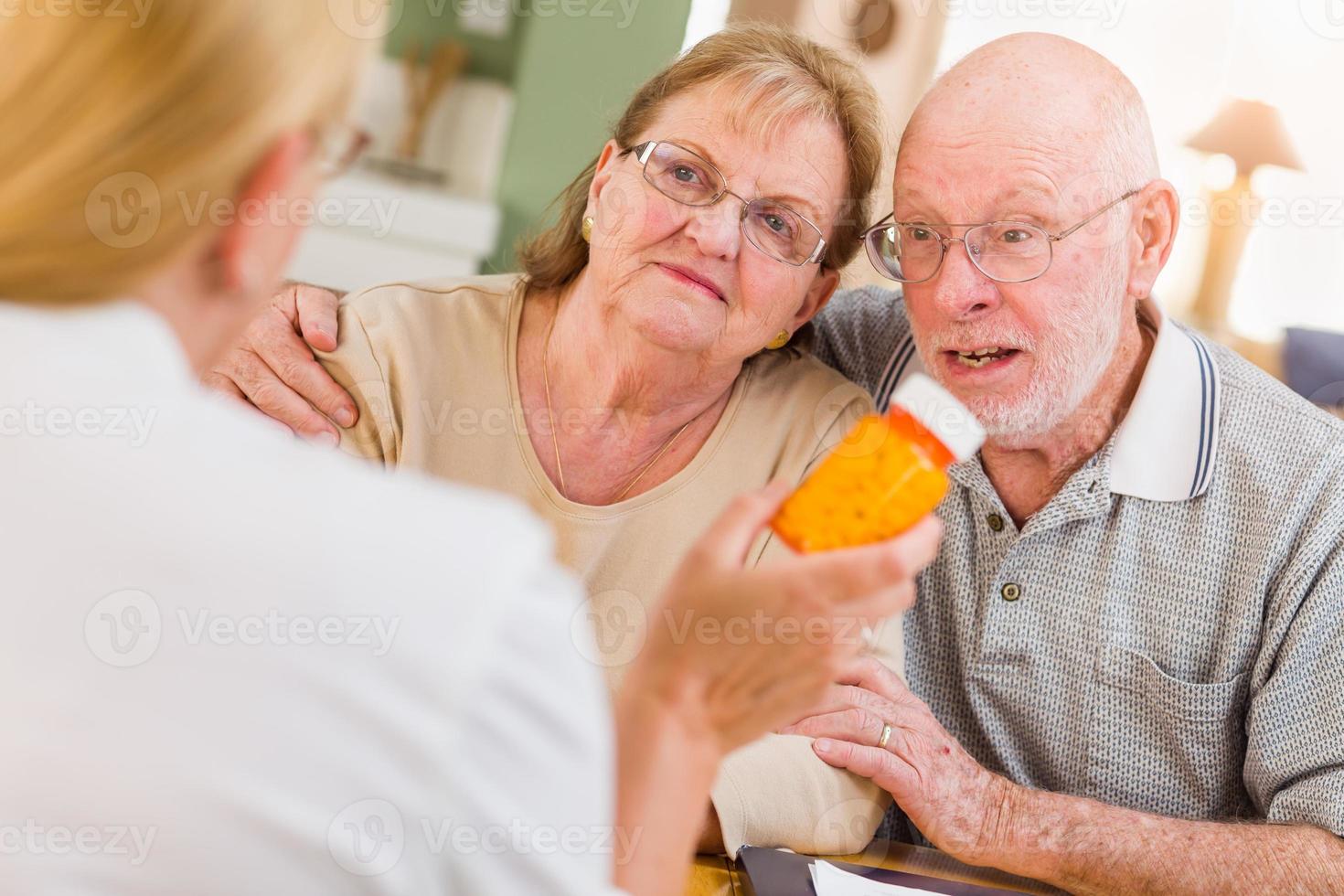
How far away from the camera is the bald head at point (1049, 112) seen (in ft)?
4.84

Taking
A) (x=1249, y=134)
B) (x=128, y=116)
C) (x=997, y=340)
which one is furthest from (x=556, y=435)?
(x=1249, y=134)

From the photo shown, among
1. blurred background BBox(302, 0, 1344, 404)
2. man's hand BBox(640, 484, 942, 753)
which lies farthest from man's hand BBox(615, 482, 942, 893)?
blurred background BBox(302, 0, 1344, 404)

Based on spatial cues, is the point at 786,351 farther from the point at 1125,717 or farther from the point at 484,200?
the point at 484,200

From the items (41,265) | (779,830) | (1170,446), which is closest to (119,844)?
(41,265)

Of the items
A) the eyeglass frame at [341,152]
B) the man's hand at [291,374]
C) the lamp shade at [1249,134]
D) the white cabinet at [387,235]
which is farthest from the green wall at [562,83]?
the eyeglass frame at [341,152]

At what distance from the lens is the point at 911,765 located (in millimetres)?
1297

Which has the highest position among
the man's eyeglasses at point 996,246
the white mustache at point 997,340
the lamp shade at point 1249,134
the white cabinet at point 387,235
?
the lamp shade at point 1249,134

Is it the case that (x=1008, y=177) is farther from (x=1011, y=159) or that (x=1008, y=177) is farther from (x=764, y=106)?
(x=764, y=106)

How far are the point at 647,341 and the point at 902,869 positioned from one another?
623 mm

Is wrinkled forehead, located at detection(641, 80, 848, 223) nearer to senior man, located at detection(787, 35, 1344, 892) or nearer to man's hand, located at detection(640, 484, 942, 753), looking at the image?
senior man, located at detection(787, 35, 1344, 892)

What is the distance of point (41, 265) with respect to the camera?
0.58m

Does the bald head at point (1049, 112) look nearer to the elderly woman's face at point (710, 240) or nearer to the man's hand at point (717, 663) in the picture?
the elderly woman's face at point (710, 240)

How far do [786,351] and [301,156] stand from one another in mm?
1070

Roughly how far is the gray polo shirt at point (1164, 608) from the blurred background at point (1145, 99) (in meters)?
3.02
